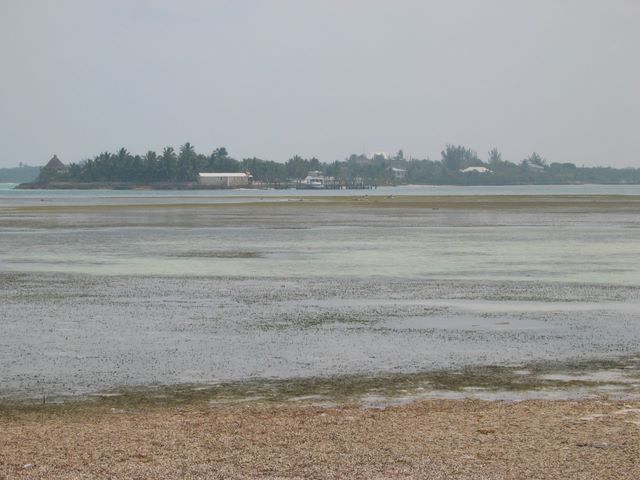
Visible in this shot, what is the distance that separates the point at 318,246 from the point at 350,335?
2458cm

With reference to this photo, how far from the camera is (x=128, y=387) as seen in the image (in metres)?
15.2

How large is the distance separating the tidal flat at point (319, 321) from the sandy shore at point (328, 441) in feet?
3.95

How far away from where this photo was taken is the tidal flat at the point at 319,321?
15.4 meters

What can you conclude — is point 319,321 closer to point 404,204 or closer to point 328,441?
point 328,441

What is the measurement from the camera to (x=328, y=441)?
36.9ft

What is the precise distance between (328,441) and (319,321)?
1088 cm

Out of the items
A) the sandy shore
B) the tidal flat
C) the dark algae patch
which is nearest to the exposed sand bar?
the tidal flat

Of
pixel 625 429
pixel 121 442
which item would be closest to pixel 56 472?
pixel 121 442

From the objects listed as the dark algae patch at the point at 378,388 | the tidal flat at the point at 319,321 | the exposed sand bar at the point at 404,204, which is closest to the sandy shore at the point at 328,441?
the dark algae patch at the point at 378,388

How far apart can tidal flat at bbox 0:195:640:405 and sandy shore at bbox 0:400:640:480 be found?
3.95 feet

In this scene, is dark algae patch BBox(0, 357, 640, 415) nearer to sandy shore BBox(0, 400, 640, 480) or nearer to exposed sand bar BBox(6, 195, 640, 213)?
sandy shore BBox(0, 400, 640, 480)

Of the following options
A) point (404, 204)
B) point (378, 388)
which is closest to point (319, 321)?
point (378, 388)

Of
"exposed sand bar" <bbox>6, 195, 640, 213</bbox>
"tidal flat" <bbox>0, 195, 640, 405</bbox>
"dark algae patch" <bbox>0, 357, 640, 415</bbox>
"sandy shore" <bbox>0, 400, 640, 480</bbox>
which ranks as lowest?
"exposed sand bar" <bbox>6, 195, 640, 213</bbox>

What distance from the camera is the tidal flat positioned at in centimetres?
1537
